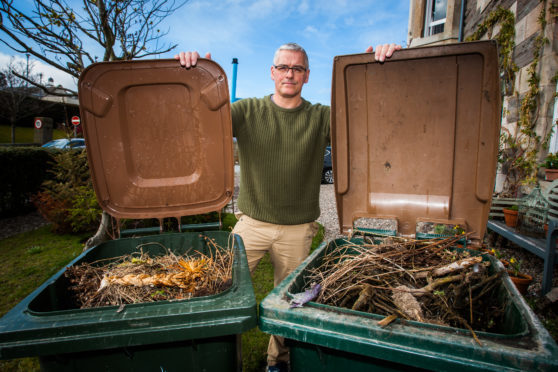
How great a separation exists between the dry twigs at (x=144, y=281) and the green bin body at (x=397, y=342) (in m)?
0.44

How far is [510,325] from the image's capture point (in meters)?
1.12

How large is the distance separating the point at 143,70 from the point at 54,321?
1371mm

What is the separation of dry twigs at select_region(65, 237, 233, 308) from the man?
1.98 feet

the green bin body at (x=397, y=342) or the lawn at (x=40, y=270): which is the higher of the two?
the green bin body at (x=397, y=342)

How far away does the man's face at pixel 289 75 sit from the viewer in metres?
2.19

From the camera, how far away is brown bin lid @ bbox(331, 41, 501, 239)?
5.61 feet

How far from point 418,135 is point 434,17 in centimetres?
834

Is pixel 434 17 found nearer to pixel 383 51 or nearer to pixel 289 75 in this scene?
pixel 289 75

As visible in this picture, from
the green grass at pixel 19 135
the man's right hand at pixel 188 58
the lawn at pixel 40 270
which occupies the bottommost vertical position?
the lawn at pixel 40 270

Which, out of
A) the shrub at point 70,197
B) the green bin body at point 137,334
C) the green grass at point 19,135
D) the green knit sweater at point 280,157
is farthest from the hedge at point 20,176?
the green grass at point 19,135

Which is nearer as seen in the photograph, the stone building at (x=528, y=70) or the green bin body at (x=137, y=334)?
the green bin body at (x=137, y=334)

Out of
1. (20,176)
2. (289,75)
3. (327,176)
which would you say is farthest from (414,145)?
(327,176)

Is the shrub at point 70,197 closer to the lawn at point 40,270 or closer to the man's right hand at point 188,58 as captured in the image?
the lawn at point 40,270

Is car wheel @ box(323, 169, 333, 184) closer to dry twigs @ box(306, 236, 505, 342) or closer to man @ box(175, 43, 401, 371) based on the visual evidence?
man @ box(175, 43, 401, 371)
